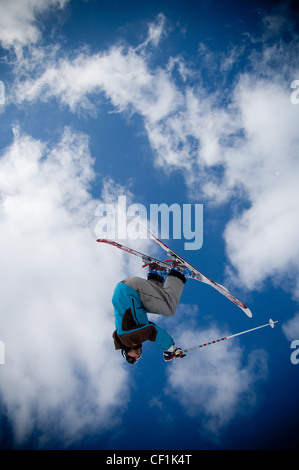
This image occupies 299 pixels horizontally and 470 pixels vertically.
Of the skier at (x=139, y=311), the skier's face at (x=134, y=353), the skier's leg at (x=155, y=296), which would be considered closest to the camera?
the skier at (x=139, y=311)

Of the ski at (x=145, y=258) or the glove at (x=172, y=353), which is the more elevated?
the ski at (x=145, y=258)

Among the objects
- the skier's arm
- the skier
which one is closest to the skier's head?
the skier

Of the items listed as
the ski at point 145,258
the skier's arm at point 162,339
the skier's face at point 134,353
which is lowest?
the skier's face at point 134,353

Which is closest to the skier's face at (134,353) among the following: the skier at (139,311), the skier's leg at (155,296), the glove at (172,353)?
the skier at (139,311)

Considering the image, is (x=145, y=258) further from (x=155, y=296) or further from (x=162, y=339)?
(x=162, y=339)

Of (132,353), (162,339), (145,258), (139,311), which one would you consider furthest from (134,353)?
(145,258)

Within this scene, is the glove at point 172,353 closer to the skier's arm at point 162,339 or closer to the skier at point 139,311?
the skier at point 139,311

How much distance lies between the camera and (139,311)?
16.3ft

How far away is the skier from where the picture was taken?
4.87m

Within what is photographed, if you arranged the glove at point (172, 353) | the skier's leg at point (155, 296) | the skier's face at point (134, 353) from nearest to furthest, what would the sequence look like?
the skier's leg at point (155, 296)
the skier's face at point (134, 353)
the glove at point (172, 353)

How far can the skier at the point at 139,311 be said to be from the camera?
16.0ft
